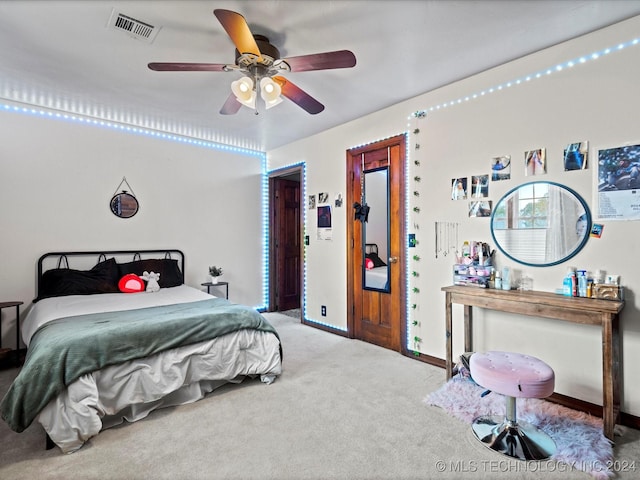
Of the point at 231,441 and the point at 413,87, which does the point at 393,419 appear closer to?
the point at 231,441

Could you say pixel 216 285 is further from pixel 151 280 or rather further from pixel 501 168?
pixel 501 168

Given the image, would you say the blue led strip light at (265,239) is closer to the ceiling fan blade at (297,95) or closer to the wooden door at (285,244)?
the wooden door at (285,244)

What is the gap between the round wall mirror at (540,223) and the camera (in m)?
2.39

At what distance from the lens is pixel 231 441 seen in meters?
2.04

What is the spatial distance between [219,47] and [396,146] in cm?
196

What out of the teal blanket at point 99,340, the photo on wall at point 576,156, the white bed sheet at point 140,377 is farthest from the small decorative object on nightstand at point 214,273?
the photo on wall at point 576,156

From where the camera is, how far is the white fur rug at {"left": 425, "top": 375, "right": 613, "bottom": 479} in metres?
1.83

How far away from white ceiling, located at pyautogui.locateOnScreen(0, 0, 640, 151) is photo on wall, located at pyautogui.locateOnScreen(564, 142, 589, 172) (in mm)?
772

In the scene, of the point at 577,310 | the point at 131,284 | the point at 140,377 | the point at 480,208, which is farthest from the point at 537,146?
the point at 131,284

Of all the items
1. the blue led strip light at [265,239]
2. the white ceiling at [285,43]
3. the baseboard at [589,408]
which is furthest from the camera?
the blue led strip light at [265,239]

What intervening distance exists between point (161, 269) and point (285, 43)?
301cm

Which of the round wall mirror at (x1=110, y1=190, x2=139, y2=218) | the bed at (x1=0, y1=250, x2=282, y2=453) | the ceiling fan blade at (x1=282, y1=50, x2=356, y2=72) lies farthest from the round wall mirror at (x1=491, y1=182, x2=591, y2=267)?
the round wall mirror at (x1=110, y1=190, x2=139, y2=218)

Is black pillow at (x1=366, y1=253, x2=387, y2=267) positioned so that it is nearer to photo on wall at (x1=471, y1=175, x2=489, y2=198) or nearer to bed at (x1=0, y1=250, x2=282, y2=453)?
photo on wall at (x1=471, y1=175, x2=489, y2=198)

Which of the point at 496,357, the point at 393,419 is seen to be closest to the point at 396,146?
the point at 496,357
